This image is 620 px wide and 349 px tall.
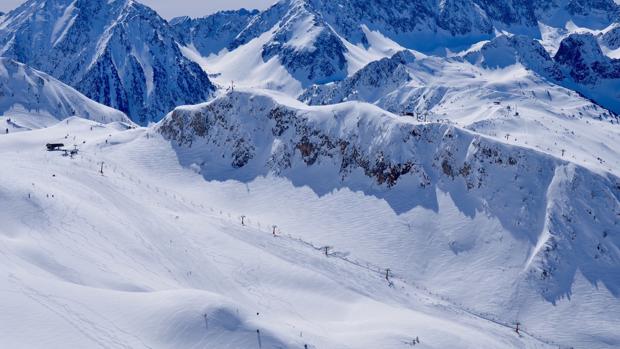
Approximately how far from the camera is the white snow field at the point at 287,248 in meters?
43.8

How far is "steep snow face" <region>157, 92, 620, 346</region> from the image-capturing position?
231ft

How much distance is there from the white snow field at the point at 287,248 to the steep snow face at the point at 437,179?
9.7 inches

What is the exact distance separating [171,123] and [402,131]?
125 ft

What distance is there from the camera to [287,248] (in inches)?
2763

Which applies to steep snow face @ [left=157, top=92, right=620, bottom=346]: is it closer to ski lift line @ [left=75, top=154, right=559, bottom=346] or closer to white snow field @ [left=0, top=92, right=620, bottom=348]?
white snow field @ [left=0, top=92, right=620, bottom=348]

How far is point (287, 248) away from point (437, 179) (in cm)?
2435

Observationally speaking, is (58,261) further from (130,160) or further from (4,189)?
(130,160)

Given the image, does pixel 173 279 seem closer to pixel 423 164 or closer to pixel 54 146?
pixel 423 164

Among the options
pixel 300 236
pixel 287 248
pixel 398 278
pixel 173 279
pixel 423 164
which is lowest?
pixel 398 278

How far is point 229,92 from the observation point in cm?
10175

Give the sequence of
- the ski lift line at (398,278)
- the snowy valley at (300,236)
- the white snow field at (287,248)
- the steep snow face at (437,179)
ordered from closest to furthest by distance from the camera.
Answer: the white snow field at (287,248)
the snowy valley at (300,236)
the ski lift line at (398,278)
the steep snow face at (437,179)

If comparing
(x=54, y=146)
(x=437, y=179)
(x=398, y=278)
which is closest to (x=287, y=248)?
(x=398, y=278)

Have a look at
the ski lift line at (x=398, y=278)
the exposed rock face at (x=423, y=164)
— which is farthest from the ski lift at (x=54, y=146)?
the ski lift line at (x=398, y=278)

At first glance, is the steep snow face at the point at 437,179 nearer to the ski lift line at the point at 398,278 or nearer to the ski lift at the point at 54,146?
the ski lift line at the point at 398,278
